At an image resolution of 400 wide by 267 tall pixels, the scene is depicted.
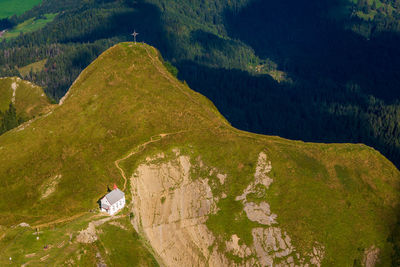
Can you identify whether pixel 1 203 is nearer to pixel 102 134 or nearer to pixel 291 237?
pixel 102 134

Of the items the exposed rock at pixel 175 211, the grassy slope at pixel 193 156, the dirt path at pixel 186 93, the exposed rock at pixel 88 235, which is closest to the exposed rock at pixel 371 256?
the grassy slope at pixel 193 156

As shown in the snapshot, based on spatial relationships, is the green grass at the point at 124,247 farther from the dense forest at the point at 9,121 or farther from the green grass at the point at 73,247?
the dense forest at the point at 9,121

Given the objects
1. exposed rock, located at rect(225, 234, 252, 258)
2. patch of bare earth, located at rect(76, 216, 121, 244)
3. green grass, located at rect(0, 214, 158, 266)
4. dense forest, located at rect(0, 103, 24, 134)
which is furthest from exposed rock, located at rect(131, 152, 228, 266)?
dense forest, located at rect(0, 103, 24, 134)

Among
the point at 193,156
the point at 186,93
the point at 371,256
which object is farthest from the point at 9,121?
the point at 371,256

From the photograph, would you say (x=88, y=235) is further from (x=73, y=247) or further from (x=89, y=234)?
(x=73, y=247)

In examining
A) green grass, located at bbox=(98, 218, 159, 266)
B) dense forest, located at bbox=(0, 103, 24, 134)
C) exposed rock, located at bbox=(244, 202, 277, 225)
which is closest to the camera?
green grass, located at bbox=(98, 218, 159, 266)

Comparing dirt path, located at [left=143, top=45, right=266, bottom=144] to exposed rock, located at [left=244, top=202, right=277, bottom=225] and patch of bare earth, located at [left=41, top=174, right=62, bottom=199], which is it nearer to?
exposed rock, located at [left=244, top=202, right=277, bottom=225]

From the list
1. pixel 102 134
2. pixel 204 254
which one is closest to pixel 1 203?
pixel 102 134
